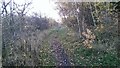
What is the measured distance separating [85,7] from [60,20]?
0.28 meters

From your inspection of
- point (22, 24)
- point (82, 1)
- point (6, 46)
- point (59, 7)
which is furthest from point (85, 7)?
point (6, 46)

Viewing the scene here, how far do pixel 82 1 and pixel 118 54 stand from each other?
0.66 meters

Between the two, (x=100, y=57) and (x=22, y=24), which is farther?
(x=100, y=57)

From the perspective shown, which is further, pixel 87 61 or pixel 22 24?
pixel 87 61

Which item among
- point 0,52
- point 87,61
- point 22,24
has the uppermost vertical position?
point 22,24

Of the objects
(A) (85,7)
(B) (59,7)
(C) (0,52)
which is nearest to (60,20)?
(B) (59,7)

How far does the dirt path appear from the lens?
241 cm

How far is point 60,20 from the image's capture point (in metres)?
2.38

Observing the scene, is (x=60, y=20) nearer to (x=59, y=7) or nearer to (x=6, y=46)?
(x=59, y=7)

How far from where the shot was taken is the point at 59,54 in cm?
245

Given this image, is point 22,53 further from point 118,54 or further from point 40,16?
point 118,54

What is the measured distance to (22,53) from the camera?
2359mm

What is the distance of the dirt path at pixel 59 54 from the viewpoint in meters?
2.41

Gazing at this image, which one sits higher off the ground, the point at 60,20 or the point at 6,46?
the point at 60,20
